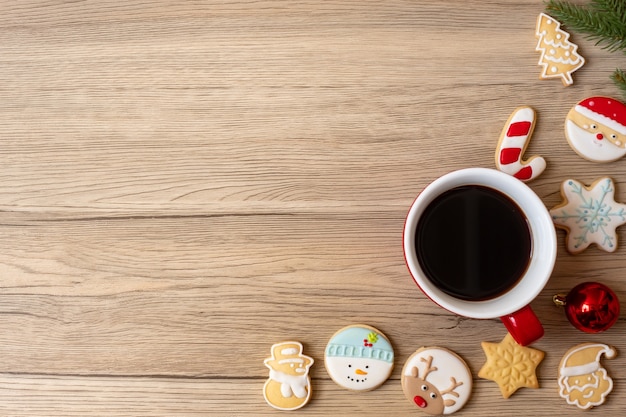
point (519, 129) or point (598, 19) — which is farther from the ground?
point (598, 19)

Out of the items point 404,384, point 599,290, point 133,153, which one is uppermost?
point 133,153

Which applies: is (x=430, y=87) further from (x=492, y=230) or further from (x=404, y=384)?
(x=404, y=384)

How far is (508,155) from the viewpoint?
27.6 inches

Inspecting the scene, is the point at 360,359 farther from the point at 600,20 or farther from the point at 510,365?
the point at 600,20

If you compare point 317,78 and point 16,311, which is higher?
point 317,78

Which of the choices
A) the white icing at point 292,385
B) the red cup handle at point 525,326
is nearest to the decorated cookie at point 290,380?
the white icing at point 292,385

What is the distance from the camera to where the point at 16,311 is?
72 centimetres

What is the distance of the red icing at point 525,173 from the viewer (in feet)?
2.30

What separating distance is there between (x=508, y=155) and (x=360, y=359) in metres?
0.30

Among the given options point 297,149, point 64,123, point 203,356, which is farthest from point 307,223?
point 64,123

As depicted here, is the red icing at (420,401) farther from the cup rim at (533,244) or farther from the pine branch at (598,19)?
the pine branch at (598,19)

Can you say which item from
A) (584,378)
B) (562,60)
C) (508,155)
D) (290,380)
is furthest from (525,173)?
(290,380)

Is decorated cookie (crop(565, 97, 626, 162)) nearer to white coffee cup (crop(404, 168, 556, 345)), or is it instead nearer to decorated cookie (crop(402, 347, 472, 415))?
white coffee cup (crop(404, 168, 556, 345))

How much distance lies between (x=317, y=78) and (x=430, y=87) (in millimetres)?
139
